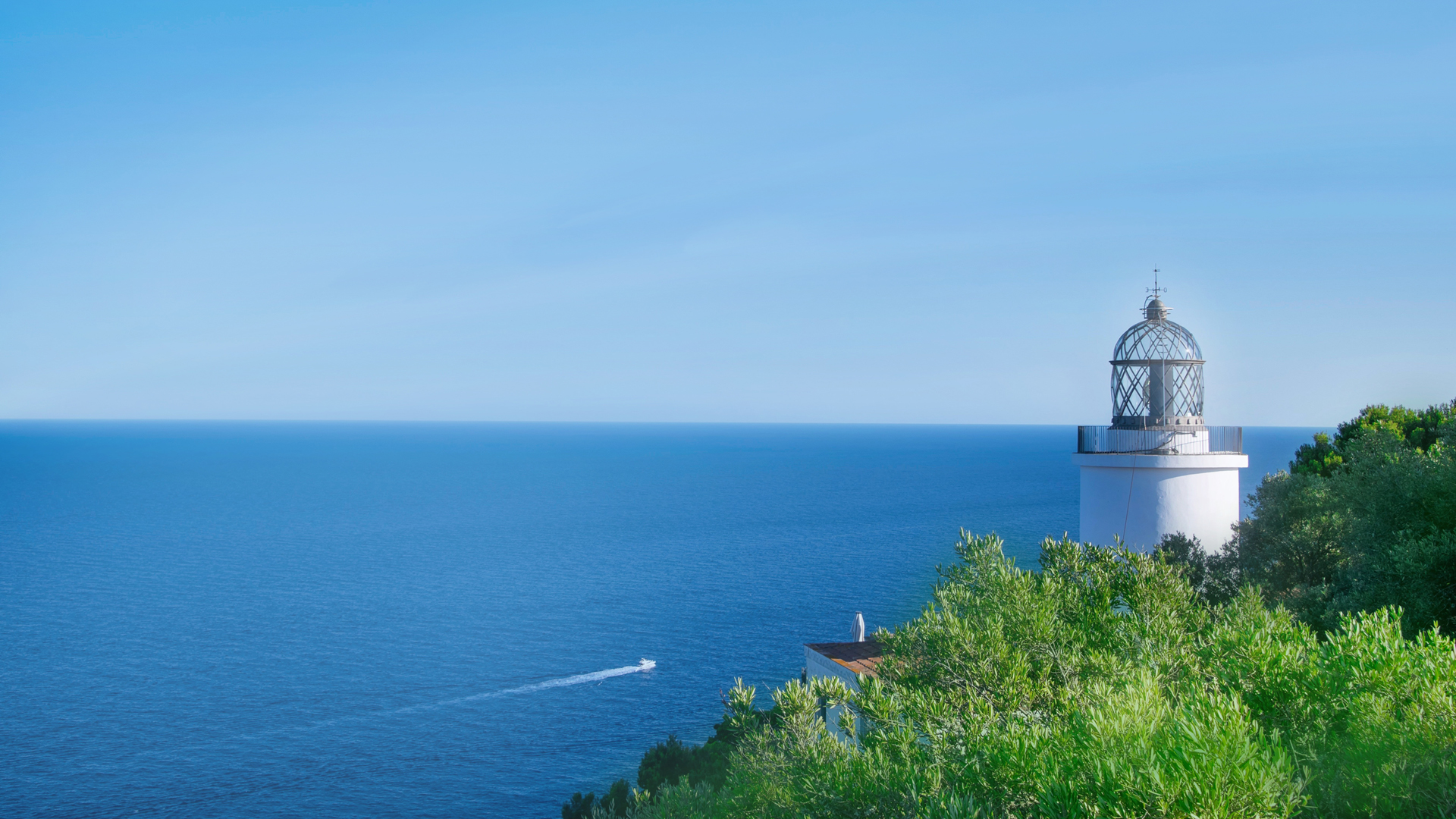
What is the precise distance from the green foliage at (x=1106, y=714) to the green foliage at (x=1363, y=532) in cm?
272

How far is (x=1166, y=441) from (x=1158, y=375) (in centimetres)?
195

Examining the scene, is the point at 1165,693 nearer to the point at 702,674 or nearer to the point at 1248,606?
the point at 1248,606

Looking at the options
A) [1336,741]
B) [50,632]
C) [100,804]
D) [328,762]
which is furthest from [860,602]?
[1336,741]

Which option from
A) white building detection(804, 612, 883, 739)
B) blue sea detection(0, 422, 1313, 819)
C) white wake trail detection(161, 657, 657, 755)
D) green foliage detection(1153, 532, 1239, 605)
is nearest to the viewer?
white building detection(804, 612, 883, 739)

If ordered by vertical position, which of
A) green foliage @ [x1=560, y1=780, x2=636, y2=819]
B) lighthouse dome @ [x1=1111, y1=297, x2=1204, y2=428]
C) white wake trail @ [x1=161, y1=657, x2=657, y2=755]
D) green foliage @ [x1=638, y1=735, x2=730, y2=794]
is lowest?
white wake trail @ [x1=161, y1=657, x2=657, y2=755]

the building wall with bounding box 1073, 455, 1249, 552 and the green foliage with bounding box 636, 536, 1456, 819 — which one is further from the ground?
the building wall with bounding box 1073, 455, 1249, 552

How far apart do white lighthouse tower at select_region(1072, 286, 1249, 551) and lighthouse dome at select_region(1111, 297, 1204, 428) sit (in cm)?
2

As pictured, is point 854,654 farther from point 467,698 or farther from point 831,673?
point 467,698

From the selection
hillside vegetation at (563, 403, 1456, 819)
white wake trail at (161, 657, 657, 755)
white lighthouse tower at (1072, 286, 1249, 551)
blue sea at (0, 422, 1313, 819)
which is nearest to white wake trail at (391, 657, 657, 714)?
white wake trail at (161, 657, 657, 755)

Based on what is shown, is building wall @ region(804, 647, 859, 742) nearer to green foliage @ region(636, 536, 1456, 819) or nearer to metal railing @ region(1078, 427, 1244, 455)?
green foliage @ region(636, 536, 1456, 819)

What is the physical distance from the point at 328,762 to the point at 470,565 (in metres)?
49.7

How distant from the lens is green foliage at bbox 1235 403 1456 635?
14.8 m

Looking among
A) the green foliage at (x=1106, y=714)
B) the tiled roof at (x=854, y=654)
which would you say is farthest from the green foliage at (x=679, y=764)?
the green foliage at (x=1106, y=714)

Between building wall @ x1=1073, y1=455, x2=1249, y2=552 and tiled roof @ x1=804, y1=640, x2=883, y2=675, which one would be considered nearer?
tiled roof @ x1=804, y1=640, x2=883, y2=675
